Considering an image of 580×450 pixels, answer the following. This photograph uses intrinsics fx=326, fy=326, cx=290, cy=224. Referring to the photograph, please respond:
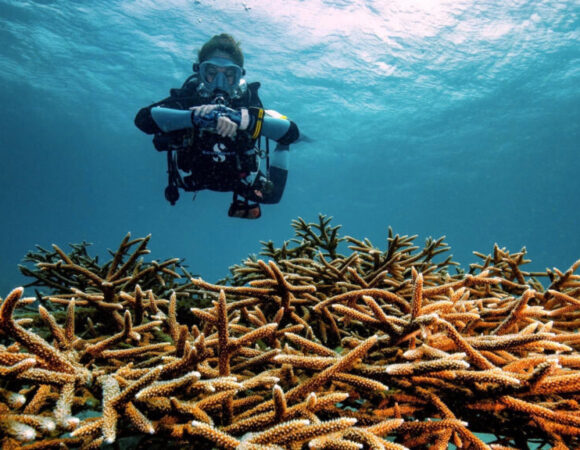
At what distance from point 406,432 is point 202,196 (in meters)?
68.2

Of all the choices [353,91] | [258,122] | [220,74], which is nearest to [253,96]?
[220,74]

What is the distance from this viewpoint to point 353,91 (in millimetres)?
26484

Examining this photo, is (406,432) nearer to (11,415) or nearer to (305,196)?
(11,415)

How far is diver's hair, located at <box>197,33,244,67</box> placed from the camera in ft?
22.6

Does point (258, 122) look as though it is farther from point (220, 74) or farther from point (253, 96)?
point (253, 96)

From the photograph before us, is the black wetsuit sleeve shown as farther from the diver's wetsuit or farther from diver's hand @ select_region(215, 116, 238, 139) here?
diver's hand @ select_region(215, 116, 238, 139)

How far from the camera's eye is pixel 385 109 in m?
30.3

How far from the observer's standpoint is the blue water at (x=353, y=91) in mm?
19328

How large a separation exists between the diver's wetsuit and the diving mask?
0.26 metres

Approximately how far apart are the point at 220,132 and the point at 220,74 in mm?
1922

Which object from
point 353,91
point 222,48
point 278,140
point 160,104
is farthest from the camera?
point 353,91

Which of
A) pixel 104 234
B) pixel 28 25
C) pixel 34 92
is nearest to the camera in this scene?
pixel 28 25

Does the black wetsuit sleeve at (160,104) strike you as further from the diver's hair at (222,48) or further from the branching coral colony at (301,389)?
the branching coral colony at (301,389)

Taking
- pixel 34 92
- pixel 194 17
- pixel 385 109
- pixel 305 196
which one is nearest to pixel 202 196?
pixel 305 196
